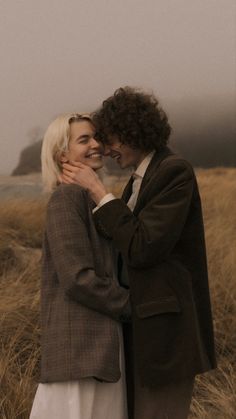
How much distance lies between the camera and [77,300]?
189cm

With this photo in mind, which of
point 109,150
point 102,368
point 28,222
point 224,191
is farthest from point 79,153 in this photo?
point 224,191

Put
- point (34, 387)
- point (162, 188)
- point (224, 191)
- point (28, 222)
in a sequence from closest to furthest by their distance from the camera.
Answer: point (162, 188) → point (34, 387) → point (28, 222) → point (224, 191)

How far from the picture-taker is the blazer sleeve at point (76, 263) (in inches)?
73.2

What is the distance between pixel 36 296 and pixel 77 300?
200 centimetres

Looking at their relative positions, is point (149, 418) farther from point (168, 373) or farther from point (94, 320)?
point (94, 320)

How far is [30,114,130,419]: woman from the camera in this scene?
6.17ft

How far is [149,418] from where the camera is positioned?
1988 mm

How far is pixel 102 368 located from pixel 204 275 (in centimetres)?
43

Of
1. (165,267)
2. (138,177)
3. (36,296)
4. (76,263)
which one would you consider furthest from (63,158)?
(36,296)

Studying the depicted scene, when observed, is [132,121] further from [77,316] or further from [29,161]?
[29,161]

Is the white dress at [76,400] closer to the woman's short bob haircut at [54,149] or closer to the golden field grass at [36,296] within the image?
the woman's short bob haircut at [54,149]

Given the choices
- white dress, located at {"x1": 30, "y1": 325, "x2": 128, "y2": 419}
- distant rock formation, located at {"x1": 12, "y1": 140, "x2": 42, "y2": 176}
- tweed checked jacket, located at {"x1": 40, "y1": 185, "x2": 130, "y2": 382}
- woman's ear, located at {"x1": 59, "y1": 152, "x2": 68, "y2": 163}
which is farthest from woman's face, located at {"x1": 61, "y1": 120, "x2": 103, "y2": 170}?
distant rock formation, located at {"x1": 12, "y1": 140, "x2": 42, "y2": 176}

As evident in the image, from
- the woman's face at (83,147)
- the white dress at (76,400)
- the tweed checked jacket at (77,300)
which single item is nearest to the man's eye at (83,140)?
the woman's face at (83,147)

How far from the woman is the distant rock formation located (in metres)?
3.22
